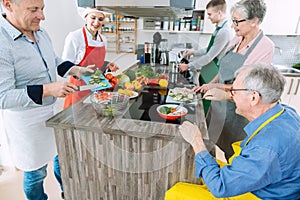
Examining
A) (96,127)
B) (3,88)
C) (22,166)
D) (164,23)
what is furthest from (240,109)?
(164,23)

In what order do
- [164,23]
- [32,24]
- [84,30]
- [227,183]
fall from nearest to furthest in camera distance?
[227,183] < [32,24] < [84,30] < [164,23]

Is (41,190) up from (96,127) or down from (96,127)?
down

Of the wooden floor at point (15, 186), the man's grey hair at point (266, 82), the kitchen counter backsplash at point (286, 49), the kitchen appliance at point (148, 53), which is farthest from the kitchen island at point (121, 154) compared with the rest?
the kitchen counter backsplash at point (286, 49)

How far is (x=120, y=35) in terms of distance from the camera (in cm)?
157

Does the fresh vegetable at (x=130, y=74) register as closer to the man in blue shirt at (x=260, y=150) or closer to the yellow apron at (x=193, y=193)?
the man in blue shirt at (x=260, y=150)

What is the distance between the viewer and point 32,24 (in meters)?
0.88

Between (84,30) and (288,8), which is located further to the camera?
(288,8)

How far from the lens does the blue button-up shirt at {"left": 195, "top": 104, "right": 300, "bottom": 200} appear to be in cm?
60

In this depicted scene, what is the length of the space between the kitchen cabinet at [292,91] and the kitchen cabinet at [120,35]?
1.71m

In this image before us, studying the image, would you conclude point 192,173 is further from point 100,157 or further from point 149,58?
point 149,58

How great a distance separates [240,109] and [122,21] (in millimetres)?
1138

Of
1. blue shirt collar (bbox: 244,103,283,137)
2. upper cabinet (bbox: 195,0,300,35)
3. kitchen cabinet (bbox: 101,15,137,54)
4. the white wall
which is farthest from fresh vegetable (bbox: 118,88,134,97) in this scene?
upper cabinet (bbox: 195,0,300,35)

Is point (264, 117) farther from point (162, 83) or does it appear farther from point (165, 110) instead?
point (162, 83)

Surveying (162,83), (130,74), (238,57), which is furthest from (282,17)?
(130,74)
